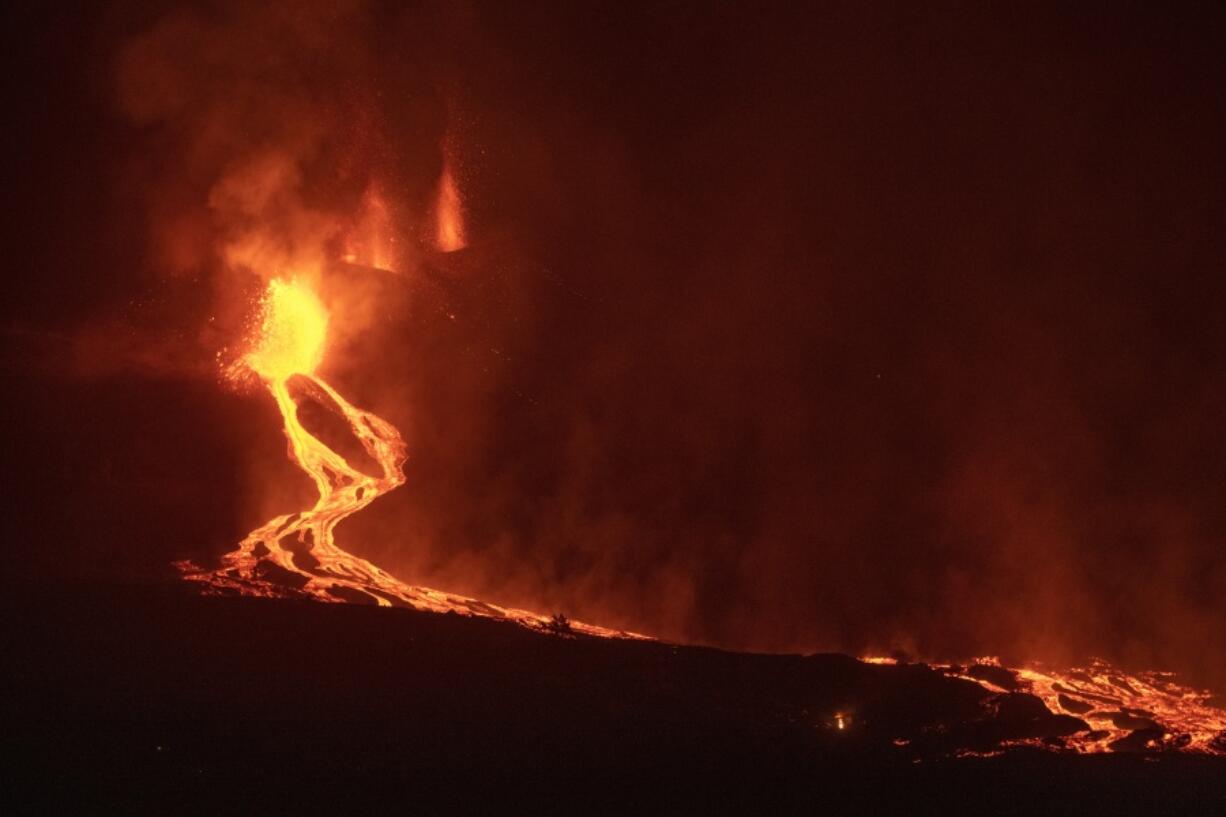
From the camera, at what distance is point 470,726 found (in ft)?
34.0

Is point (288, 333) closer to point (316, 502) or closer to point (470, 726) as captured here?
point (316, 502)

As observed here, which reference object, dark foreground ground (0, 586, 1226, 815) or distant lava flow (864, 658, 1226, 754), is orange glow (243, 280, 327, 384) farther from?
distant lava flow (864, 658, 1226, 754)

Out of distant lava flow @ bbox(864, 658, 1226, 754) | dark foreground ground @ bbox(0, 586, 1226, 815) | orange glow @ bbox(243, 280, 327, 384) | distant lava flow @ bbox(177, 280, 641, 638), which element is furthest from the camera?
orange glow @ bbox(243, 280, 327, 384)

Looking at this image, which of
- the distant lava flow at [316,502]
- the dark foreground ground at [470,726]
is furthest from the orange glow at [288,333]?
the dark foreground ground at [470,726]

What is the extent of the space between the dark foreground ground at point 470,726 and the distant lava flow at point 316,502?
1.26 meters

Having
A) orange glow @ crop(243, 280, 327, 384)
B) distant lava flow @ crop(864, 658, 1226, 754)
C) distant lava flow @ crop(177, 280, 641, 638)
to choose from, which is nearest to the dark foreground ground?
distant lava flow @ crop(864, 658, 1226, 754)

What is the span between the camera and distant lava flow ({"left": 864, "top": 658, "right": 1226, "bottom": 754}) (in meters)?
13.0

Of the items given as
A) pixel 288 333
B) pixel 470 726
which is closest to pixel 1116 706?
pixel 470 726

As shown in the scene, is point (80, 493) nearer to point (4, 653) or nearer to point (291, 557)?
point (291, 557)

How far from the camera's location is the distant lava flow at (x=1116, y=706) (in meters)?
13.0

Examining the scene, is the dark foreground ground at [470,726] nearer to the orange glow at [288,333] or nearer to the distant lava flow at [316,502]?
the distant lava flow at [316,502]

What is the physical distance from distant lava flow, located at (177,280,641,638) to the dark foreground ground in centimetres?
126

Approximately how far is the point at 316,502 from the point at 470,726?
9610mm

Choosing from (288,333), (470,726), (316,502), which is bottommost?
(470,726)
